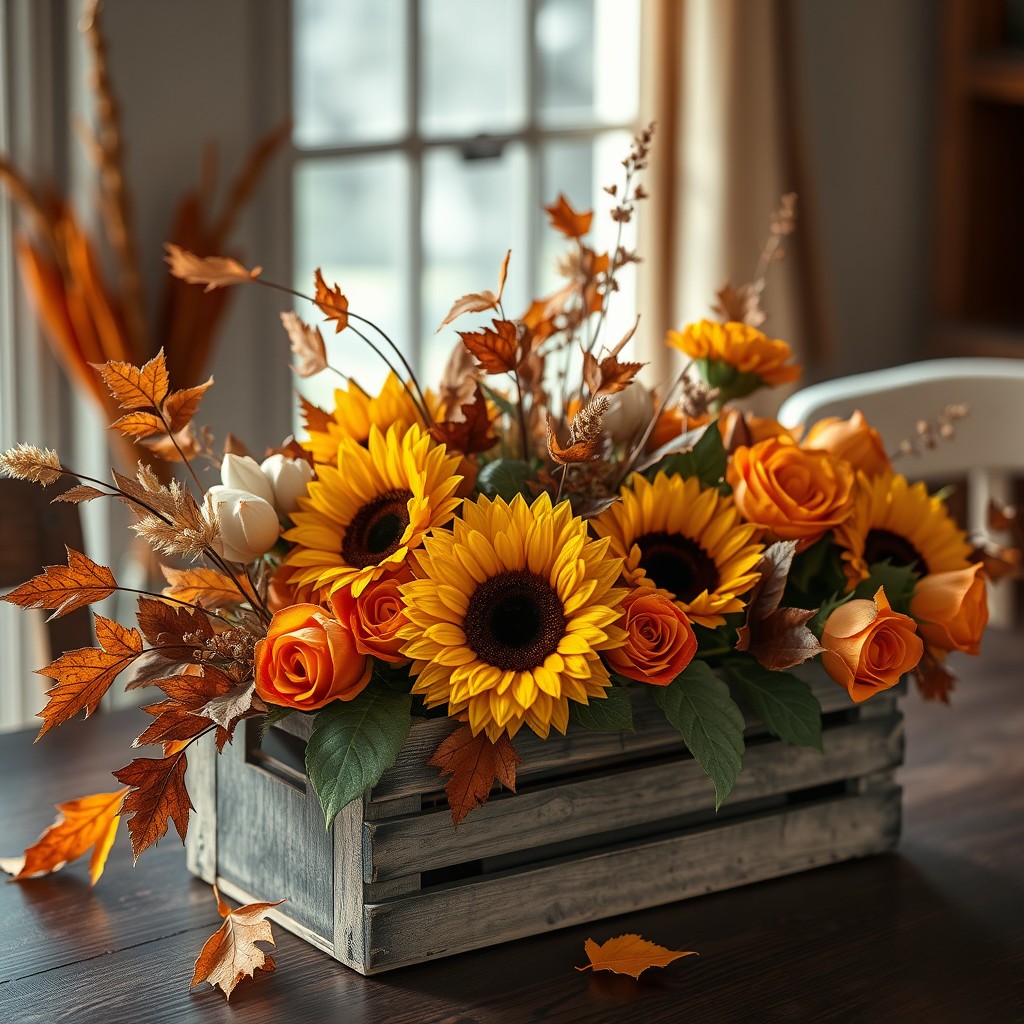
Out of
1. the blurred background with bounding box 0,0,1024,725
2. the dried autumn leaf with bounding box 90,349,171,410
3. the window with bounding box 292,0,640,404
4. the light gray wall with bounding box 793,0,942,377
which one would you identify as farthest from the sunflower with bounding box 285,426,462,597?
the light gray wall with bounding box 793,0,942,377

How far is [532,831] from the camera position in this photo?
0.87 m

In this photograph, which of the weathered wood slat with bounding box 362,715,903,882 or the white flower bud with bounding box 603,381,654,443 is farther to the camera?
the white flower bud with bounding box 603,381,654,443

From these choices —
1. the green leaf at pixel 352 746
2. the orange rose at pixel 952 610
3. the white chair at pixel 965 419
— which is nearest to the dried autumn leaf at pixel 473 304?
the green leaf at pixel 352 746

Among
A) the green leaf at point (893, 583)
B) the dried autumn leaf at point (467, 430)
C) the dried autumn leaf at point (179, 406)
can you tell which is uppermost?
the dried autumn leaf at point (179, 406)

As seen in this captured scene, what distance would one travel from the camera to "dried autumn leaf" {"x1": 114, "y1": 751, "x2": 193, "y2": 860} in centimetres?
79

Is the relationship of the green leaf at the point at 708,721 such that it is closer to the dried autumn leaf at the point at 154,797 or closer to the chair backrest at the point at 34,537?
the dried autumn leaf at the point at 154,797

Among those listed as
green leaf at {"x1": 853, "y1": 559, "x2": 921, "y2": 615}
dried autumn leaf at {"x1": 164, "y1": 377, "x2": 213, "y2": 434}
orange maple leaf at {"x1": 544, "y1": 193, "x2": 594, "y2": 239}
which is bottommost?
green leaf at {"x1": 853, "y1": 559, "x2": 921, "y2": 615}

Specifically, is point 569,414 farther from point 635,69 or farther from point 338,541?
point 635,69

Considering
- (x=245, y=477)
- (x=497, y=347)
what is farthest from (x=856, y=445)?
(x=245, y=477)

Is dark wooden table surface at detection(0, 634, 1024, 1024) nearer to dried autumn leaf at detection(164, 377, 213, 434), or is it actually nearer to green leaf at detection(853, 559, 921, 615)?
green leaf at detection(853, 559, 921, 615)

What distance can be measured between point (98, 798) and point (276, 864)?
0.14 meters

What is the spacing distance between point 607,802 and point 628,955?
9 centimetres

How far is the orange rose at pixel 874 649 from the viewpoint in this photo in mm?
839

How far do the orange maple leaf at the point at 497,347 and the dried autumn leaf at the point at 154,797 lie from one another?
274 mm
